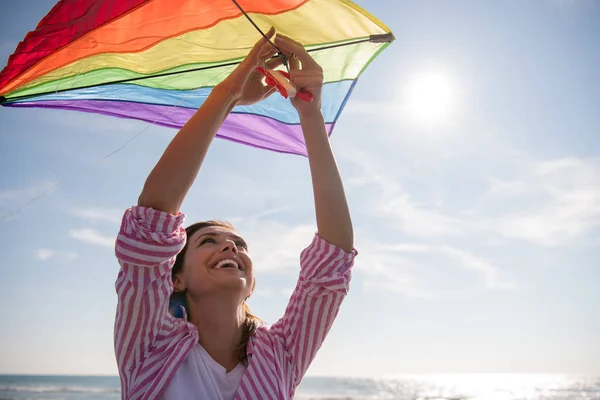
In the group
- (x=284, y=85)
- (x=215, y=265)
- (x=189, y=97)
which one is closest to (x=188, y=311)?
(x=215, y=265)

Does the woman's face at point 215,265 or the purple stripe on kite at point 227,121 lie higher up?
the purple stripe on kite at point 227,121

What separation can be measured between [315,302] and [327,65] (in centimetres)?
131

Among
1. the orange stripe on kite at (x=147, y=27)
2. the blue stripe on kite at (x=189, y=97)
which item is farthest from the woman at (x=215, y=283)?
the blue stripe on kite at (x=189, y=97)

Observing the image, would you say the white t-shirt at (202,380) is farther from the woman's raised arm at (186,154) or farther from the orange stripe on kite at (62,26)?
the orange stripe on kite at (62,26)

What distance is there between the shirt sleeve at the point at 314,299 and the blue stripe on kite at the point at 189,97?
3.42ft

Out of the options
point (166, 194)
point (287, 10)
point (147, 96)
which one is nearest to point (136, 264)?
point (166, 194)

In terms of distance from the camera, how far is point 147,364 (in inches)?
62.3

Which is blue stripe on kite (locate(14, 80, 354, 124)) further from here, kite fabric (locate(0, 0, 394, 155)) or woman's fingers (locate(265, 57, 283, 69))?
woman's fingers (locate(265, 57, 283, 69))

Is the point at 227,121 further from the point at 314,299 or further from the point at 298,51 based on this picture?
the point at 314,299

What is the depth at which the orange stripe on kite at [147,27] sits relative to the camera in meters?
2.22

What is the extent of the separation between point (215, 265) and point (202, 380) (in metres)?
0.43

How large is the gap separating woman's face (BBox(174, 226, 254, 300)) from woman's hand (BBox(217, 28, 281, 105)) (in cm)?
54

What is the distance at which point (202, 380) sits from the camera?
5.31 ft

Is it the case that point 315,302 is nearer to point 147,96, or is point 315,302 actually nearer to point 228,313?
point 228,313
